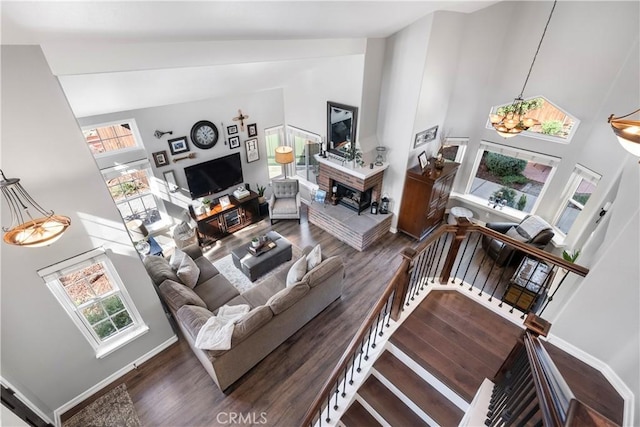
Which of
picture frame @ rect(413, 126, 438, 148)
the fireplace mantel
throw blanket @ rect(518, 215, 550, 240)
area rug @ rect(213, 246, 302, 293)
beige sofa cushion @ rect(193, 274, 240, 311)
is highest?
picture frame @ rect(413, 126, 438, 148)

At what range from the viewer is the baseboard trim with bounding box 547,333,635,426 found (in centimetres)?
214

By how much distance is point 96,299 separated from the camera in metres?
3.17

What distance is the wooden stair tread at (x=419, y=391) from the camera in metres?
2.49

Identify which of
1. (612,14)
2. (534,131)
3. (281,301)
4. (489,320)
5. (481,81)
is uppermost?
(612,14)

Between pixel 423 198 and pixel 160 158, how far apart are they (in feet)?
16.6

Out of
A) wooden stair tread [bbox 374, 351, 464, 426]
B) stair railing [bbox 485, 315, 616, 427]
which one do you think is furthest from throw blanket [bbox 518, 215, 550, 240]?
wooden stair tread [bbox 374, 351, 464, 426]

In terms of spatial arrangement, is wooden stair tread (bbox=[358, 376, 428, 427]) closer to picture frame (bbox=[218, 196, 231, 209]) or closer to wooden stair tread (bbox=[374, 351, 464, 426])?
wooden stair tread (bbox=[374, 351, 464, 426])

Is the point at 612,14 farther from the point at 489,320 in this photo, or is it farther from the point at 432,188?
Answer: the point at 489,320

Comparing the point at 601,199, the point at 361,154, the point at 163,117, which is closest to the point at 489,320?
the point at 601,199

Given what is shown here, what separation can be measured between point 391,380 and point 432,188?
144 inches

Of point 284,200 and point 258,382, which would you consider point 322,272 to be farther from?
point 284,200

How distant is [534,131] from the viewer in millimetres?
5098

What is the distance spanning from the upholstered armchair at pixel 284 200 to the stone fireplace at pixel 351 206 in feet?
1.35

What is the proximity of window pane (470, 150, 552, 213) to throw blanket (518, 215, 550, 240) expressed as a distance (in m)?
0.73
